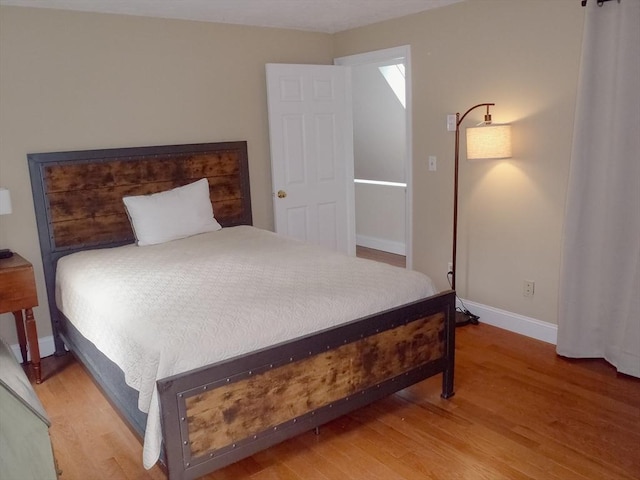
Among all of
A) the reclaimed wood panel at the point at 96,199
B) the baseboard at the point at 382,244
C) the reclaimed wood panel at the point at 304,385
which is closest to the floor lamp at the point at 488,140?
the reclaimed wood panel at the point at 304,385

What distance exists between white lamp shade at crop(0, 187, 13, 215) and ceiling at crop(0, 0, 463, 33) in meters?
1.13

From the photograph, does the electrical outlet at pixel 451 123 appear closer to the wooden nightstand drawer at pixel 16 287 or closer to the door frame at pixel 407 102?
the door frame at pixel 407 102

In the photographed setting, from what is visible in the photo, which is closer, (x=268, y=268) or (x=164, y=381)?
(x=164, y=381)

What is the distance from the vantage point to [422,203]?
4254 millimetres

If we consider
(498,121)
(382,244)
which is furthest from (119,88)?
A: (382,244)

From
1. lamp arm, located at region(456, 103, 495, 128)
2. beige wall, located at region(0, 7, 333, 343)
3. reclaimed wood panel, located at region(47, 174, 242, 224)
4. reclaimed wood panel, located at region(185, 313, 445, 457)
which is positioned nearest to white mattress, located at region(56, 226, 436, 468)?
reclaimed wood panel, located at region(185, 313, 445, 457)

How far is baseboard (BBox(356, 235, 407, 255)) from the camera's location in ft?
19.8

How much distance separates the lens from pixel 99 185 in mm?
3641

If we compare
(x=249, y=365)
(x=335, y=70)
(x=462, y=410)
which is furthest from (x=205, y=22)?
(x=462, y=410)

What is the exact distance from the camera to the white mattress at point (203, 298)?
2.05 meters

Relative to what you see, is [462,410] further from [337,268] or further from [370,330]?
[337,268]

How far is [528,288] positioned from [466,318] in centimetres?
52

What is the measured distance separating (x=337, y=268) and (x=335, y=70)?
7.57 feet

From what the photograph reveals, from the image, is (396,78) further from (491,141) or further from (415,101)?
(491,141)
